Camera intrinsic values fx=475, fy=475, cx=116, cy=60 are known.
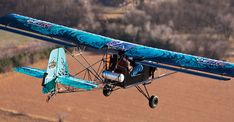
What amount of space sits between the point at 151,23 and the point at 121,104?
85.2 feet

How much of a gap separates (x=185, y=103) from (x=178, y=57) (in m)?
17.9

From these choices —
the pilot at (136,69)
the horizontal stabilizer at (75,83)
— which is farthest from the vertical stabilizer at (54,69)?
the pilot at (136,69)

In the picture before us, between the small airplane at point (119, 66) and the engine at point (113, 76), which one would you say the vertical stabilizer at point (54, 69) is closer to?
the small airplane at point (119, 66)

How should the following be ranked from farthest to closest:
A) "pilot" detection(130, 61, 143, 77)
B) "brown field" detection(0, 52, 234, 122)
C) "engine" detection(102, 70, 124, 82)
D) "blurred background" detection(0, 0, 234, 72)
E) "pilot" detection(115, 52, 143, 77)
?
"blurred background" detection(0, 0, 234, 72)
"brown field" detection(0, 52, 234, 122)
"pilot" detection(130, 61, 143, 77)
"pilot" detection(115, 52, 143, 77)
"engine" detection(102, 70, 124, 82)

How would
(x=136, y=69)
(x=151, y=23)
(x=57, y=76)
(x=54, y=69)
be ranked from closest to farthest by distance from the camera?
(x=54, y=69)
(x=57, y=76)
(x=136, y=69)
(x=151, y=23)

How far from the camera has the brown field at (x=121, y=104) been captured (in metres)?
37.3

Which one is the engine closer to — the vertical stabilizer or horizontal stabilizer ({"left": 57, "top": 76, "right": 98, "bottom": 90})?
horizontal stabilizer ({"left": 57, "top": 76, "right": 98, "bottom": 90})

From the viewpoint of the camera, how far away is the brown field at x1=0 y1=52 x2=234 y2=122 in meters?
37.3

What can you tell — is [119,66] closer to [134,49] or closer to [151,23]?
[134,49]

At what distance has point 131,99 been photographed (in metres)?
40.8

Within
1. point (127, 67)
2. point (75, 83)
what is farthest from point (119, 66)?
point (75, 83)

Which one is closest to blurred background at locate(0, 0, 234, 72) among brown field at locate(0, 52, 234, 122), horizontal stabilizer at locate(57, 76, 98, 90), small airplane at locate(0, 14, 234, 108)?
brown field at locate(0, 52, 234, 122)

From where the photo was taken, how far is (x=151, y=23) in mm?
63844

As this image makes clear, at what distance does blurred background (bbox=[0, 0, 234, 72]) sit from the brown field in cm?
968
